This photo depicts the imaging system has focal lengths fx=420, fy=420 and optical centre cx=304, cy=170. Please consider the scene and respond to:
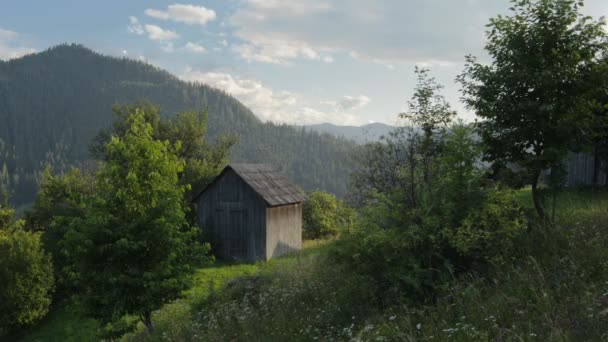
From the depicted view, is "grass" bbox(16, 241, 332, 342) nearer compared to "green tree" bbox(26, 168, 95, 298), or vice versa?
"grass" bbox(16, 241, 332, 342)

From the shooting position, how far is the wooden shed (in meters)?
25.5

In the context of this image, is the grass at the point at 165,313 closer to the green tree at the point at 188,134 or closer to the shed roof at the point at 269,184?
the shed roof at the point at 269,184

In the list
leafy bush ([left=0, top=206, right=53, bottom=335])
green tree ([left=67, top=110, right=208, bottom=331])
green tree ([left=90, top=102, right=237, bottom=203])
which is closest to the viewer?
green tree ([left=67, top=110, right=208, bottom=331])

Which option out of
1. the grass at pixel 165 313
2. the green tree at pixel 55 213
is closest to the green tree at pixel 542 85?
the grass at pixel 165 313

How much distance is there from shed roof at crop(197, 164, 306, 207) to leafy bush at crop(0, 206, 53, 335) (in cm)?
1017

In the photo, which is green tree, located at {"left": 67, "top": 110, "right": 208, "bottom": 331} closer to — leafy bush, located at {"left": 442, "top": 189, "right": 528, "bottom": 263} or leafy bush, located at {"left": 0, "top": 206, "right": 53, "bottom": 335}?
leafy bush, located at {"left": 442, "top": 189, "right": 528, "bottom": 263}

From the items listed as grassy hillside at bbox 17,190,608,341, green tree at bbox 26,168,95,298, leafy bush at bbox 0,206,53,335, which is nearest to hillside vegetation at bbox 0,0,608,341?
grassy hillside at bbox 17,190,608,341

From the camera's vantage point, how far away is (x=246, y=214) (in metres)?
25.9

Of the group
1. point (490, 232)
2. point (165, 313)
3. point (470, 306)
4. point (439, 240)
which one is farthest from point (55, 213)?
point (470, 306)

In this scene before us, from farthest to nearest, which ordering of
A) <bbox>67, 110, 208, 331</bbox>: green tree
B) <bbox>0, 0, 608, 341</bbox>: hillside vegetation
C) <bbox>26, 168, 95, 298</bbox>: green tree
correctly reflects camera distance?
<bbox>26, 168, 95, 298</bbox>: green tree
<bbox>67, 110, 208, 331</bbox>: green tree
<bbox>0, 0, 608, 341</bbox>: hillside vegetation

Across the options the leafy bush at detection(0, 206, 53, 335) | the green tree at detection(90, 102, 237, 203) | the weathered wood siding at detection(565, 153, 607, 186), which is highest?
the green tree at detection(90, 102, 237, 203)

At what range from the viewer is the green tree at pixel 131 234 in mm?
10922

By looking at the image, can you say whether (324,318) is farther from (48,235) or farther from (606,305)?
(48,235)

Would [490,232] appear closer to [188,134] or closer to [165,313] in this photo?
[165,313]
